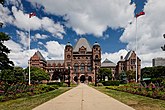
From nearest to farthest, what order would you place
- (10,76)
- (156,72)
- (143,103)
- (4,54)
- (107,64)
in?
(143,103) → (4,54) → (10,76) → (156,72) → (107,64)

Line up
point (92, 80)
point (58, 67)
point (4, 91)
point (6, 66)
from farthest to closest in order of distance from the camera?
1. point (58, 67)
2. point (92, 80)
3. point (6, 66)
4. point (4, 91)

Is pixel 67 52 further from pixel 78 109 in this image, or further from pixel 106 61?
pixel 78 109

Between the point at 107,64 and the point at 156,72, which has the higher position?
the point at 107,64

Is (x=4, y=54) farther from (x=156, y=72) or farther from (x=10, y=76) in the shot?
(x=156, y=72)

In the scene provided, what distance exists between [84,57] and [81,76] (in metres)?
11.4

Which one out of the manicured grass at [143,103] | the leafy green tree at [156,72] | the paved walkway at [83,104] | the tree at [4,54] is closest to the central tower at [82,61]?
the leafy green tree at [156,72]

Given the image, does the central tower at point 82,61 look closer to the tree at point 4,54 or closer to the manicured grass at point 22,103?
the tree at point 4,54

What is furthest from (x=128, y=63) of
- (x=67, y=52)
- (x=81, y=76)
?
(x=67, y=52)

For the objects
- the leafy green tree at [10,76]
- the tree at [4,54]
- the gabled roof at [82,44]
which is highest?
the gabled roof at [82,44]

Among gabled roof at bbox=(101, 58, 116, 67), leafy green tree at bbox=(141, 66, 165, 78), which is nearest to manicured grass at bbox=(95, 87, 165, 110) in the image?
leafy green tree at bbox=(141, 66, 165, 78)

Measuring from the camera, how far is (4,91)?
50.0 ft

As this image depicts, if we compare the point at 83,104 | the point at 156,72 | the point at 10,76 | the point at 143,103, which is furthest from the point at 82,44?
the point at 83,104

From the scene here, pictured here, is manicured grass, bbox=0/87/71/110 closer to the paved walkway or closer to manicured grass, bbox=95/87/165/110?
the paved walkway

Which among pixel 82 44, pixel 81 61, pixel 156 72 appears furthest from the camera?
pixel 82 44
